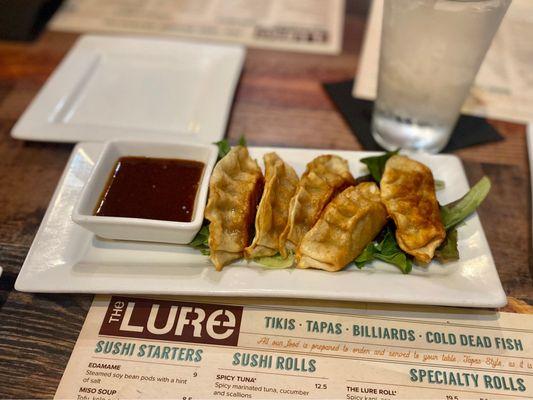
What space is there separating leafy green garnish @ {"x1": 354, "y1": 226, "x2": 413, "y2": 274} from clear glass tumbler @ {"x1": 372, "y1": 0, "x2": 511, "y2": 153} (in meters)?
0.73

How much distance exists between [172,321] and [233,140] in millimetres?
1130

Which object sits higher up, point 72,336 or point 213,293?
point 213,293

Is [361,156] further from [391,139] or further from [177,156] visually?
[177,156]

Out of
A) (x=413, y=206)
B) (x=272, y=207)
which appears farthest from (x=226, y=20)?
(x=413, y=206)

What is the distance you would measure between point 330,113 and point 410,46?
76 cm

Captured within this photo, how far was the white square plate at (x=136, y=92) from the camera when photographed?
2262 mm

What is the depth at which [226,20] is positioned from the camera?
10.7 ft

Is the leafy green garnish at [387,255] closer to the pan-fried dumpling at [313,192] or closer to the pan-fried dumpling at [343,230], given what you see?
the pan-fried dumpling at [343,230]

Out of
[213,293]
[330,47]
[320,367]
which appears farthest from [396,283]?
[330,47]

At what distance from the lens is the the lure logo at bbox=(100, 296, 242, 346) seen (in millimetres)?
1541

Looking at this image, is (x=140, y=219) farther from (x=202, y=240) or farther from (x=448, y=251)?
(x=448, y=251)

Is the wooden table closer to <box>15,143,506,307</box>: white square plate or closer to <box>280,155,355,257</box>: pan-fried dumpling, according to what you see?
<box>15,143,506,307</box>: white square plate

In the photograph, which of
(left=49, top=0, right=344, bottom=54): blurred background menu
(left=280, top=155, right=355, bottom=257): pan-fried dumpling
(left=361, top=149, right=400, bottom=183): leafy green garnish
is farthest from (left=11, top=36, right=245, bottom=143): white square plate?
(left=361, top=149, right=400, bottom=183): leafy green garnish

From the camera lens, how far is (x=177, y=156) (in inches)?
73.7
